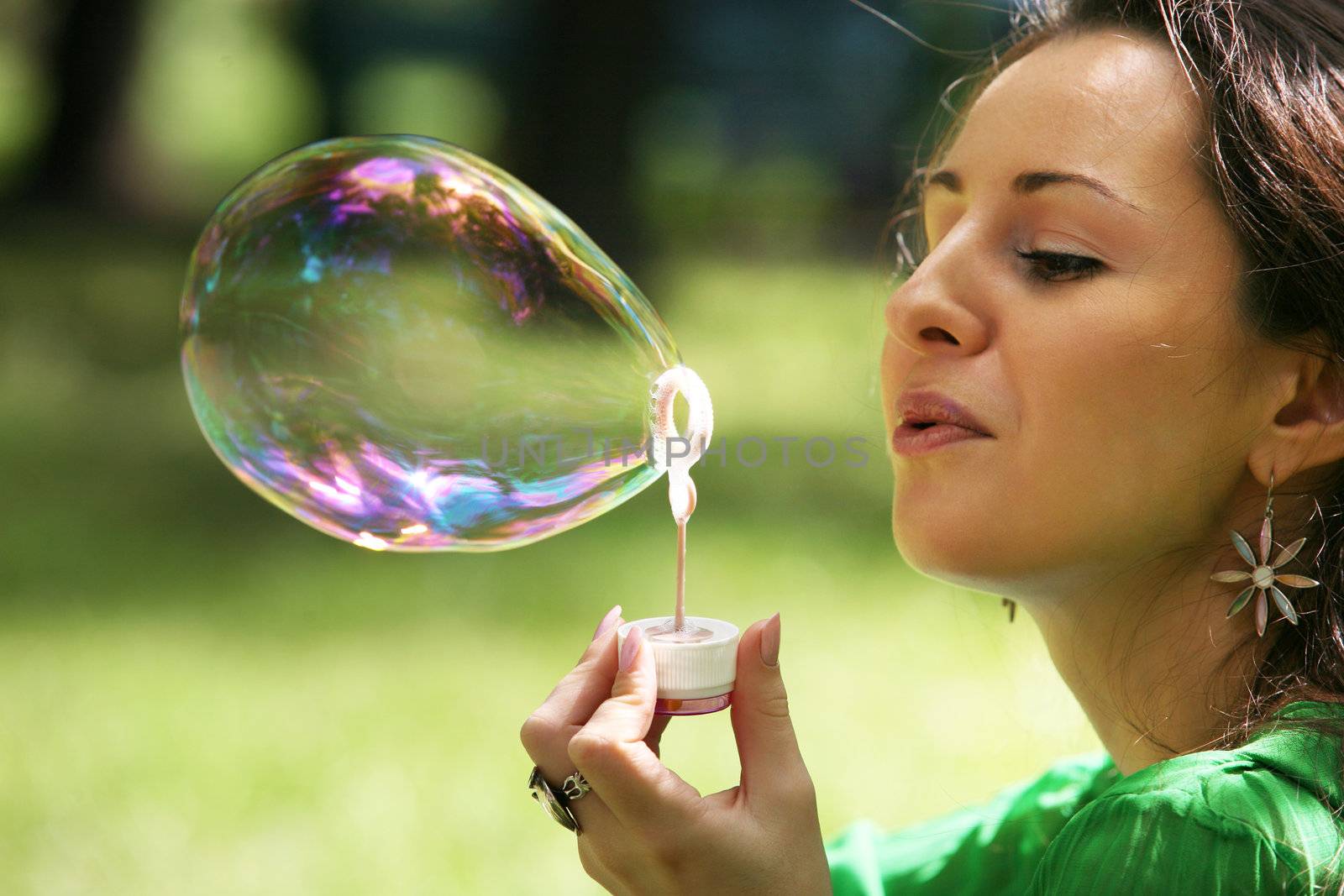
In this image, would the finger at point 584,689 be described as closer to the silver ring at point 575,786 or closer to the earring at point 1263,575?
the silver ring at point 575,786

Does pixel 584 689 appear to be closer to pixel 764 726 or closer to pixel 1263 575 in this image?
pixel 764 726

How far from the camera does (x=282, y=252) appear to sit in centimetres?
147

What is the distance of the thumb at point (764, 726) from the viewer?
122 centimetres

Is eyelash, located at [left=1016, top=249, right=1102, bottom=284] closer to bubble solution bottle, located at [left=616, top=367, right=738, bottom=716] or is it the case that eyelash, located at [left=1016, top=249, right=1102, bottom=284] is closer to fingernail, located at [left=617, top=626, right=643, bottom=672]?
bubble solution bottle, located at [left=616, top=367, right=738, bottom=716]

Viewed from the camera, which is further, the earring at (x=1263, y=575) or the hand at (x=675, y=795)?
the earring at (x=1263, y=575)

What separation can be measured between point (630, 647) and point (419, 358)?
44cm

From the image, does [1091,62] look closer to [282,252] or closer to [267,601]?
[282,252]

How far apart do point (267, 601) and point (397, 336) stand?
2411mm

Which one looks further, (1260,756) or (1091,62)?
(1091,62)

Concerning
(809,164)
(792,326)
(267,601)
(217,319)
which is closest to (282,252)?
(217,319)

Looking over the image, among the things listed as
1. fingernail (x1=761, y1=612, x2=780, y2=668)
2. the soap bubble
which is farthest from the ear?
the soap bubble

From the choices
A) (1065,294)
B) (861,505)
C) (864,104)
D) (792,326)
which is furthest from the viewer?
(864,104)

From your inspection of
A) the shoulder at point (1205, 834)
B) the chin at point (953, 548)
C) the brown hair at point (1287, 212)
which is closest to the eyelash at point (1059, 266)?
the brown hair at point (1287, 212)

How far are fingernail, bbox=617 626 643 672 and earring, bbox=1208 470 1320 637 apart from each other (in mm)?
587
